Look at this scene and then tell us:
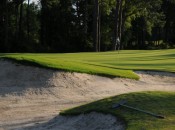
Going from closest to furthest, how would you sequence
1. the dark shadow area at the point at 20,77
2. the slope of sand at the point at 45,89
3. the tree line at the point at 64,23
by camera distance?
the slope of sand at the point at 45,89
the dark shadow area at the point at 20,77
the tree line at the point at 64,23

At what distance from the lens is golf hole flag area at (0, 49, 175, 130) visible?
9320 mm

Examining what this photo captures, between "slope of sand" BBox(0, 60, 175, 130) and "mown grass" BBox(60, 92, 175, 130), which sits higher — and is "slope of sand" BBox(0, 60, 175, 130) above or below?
below

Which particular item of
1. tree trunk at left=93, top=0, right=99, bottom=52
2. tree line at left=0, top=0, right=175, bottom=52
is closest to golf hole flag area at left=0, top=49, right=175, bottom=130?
tree trunk at left=93, top=0, right=99, bottom=52

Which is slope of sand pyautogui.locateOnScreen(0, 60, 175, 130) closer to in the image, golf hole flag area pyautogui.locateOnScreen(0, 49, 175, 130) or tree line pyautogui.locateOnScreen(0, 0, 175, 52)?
golf hole flag area pyautogui.locateOnScreen(0, 49, 175, 130)

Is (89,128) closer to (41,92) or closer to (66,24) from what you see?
(41,92)

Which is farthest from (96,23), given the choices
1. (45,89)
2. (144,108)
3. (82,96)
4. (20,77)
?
(144,108)

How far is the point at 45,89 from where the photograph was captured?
17.1 m

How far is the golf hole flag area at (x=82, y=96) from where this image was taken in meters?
9.32

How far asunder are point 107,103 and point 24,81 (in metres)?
7.55

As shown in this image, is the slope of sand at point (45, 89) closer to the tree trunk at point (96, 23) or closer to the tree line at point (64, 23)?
the tree trunk at point (96, 23)

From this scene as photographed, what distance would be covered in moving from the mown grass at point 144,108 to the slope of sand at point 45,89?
2509mm

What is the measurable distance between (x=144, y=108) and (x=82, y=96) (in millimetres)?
7818

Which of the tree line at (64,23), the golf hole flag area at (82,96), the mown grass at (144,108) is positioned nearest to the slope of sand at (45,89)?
the golf hole flag area at (82,96)

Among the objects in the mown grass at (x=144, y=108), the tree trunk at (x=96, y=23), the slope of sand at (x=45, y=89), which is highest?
the tree trunk at (x=96, y=23)
